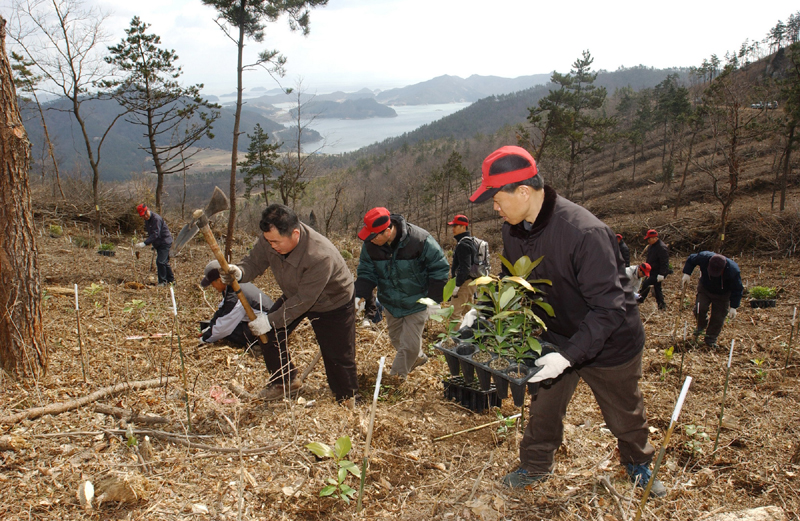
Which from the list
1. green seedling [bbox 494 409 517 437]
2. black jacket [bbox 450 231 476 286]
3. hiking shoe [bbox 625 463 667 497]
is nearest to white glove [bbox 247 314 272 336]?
green seedling [bbox 494 409 517 437]

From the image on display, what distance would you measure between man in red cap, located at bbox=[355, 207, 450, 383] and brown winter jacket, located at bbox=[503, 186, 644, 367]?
1705 millimetres

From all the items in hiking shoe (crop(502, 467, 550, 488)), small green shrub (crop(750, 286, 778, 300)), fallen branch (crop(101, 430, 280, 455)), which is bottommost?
small green shrub (crop(750, 286, 778, 300))

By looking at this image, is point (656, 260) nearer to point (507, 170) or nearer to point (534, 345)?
point (534, 345)

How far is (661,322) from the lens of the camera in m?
8.38

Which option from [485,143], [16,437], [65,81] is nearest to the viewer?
[16,437]

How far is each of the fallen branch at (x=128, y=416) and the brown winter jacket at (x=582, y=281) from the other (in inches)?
101

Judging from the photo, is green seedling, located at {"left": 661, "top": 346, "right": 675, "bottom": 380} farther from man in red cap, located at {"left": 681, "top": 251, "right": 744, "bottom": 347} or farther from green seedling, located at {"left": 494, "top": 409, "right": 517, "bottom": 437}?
green seedling, located at {"left": 494, "top": 409, "right": 517, "bottom": 437}

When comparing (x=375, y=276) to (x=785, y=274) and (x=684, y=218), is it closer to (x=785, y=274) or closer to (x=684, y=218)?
(x=785, y=274)

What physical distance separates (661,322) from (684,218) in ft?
39.9

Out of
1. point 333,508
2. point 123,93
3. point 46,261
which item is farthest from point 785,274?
point 123,93

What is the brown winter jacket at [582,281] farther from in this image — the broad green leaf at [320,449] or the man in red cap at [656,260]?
the man in red cap at [656,260]

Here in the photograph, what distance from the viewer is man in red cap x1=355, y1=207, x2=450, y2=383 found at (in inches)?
155

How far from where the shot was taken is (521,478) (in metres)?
2.47

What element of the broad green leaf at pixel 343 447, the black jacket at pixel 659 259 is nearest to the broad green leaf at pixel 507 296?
the broad green leaf at pixel 343 447
